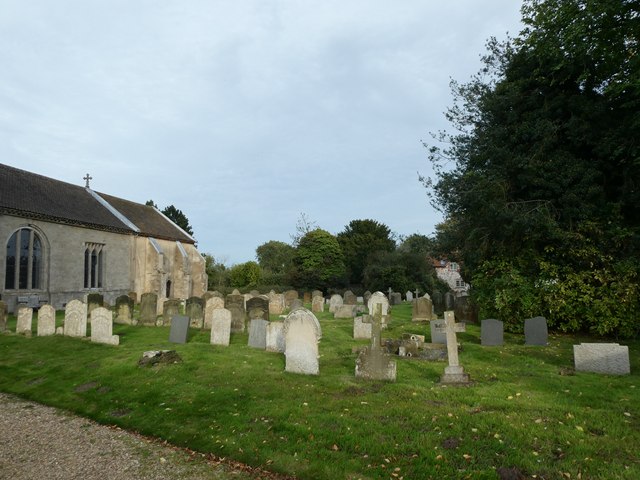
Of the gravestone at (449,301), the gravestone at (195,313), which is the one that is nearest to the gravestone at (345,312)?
the gravestone at (449,301)

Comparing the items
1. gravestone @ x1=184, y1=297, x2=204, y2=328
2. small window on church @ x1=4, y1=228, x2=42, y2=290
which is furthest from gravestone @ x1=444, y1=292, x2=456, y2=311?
small window on church @ x1=4, y1=228, x2=42, y2=290

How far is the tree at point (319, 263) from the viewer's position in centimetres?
4512

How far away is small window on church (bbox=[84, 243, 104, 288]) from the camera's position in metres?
28.8

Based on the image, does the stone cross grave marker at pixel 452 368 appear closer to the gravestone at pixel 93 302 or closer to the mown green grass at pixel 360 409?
the mown green grass at pixel 360 409

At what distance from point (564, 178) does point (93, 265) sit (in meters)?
28.3

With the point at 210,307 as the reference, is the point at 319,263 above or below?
above

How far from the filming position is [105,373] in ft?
31.7

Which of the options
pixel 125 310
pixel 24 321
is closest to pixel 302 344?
pixel 125 310

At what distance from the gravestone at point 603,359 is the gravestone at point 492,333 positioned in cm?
310

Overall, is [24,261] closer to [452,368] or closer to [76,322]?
[76,322]

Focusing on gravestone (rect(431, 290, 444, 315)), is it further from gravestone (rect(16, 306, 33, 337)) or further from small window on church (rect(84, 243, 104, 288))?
small window on church (rect(84, 243, 104, 288))

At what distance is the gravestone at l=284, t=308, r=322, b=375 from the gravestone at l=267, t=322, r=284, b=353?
2.41 metres

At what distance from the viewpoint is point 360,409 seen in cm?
689

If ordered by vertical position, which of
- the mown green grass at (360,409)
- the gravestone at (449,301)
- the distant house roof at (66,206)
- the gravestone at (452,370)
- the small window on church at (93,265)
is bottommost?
the mown green grass at (360,409)
